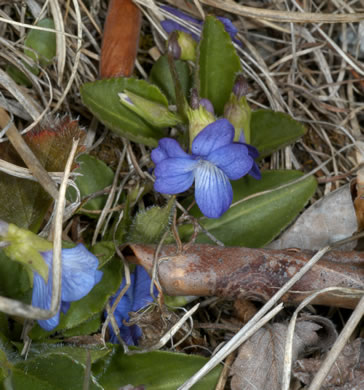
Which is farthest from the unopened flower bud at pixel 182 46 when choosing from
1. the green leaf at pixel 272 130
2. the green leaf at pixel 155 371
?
the green leaf at pixel 155 371

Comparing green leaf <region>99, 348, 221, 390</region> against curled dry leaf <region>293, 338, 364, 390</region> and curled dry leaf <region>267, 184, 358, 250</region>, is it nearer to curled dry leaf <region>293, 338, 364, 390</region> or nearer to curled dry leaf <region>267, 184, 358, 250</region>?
curled dry leaf <region>293, 338, 364, 390</region>

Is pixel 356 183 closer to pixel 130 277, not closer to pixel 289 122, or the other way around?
pixel 289 122

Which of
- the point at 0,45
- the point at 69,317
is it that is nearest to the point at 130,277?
the point at 69,317

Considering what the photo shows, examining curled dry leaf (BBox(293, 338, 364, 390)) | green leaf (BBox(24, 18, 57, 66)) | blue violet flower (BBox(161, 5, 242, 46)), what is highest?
blue violet flower (BBox(161, 5, 242, 46))

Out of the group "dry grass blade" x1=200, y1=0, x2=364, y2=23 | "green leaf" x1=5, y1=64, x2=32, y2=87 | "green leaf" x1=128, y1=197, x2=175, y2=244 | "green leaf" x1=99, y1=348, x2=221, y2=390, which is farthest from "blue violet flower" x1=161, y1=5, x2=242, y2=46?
"green leaf" x1=99, y1=348, x2=221, y2=390

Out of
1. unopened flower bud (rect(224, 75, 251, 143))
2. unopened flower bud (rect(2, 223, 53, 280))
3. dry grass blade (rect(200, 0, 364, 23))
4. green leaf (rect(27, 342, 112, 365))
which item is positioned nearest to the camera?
unopened flower bud (rect(2, 223, 53, 280))

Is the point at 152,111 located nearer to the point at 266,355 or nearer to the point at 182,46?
the point at 182,46

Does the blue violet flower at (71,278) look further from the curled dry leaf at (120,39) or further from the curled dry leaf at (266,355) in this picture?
the curled dry leaf at (120,39)
